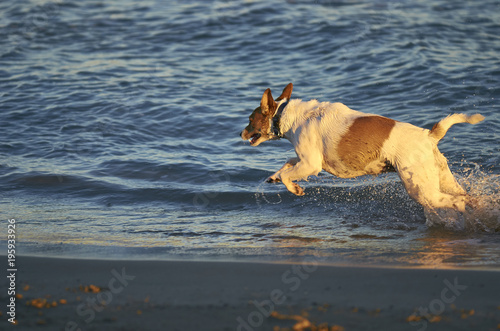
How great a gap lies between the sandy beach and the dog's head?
201cm

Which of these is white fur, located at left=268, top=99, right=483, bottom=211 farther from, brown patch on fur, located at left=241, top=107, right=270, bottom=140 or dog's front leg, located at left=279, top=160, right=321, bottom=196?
brown patch on fur, located at left=241, top=107, right=270, bottom=140

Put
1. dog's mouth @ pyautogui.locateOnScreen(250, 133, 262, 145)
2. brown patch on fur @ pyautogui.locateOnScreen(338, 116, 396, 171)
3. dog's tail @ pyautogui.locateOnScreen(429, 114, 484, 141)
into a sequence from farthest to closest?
dog's mouth @ pyautogui.locateOnScreen(250, 133, 262, 145) < brown patch on fur @ pyautogui.locateOnScreen(338, 116, 396, 171) < dog's tail @ pyautogui.locateOnScreen(429, 114, 484, 141)

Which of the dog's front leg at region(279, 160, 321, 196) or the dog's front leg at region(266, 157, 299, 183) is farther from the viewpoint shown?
the dog's front leg at region(266, 157, 299, 183)

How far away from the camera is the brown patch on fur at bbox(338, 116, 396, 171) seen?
5.98 metres

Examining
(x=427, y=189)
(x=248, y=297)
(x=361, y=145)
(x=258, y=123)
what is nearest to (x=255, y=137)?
(x=258, y=123)

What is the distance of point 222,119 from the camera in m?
11.4

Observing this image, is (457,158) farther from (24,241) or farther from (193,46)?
(193,46)

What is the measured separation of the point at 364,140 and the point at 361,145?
61mm

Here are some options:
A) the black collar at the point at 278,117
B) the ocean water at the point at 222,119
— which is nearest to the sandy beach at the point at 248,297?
the ocean water at the point at 222,119

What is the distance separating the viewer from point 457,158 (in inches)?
347

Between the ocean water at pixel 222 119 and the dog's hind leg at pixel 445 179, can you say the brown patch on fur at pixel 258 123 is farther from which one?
the dog's hind leg at pixel 445 179

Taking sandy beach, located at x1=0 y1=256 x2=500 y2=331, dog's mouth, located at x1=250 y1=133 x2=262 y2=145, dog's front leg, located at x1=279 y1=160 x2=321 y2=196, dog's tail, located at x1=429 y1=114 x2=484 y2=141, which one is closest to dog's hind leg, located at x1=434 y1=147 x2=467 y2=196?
dog's tail, located at x1=429 y1=114 x2=484 y2=141

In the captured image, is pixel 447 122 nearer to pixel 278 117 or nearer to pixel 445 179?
pixel 445 179

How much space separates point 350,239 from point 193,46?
35.5ft
